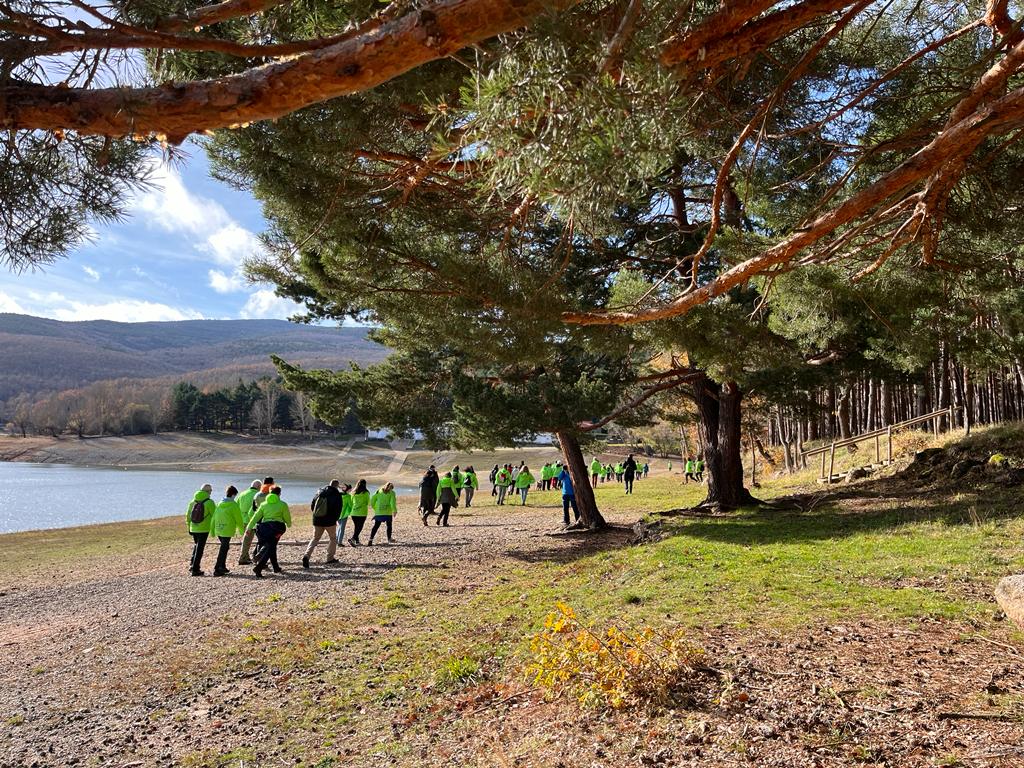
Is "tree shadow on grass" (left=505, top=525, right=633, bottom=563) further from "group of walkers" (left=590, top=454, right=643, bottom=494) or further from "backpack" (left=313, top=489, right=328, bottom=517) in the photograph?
"group of walkers" (left=590, top=454, right=643, bottom=494)

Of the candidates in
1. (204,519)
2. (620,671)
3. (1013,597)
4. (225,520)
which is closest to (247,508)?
(225,520)

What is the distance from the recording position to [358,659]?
247 inches

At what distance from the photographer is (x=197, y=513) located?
1144 cm

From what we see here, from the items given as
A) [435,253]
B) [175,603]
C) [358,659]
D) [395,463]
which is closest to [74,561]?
[175,603]

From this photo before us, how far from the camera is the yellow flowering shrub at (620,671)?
12.9 ft

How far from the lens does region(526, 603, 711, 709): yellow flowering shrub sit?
12.9ft

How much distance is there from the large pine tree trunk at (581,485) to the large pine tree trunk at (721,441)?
101 inches

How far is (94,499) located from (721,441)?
120 feet

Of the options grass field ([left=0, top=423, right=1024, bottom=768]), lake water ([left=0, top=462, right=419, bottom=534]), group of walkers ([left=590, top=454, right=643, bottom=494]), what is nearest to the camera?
grass field ([left=0, top=423, right=1024, bottom=768])

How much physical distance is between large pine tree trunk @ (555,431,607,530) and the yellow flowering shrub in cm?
1064

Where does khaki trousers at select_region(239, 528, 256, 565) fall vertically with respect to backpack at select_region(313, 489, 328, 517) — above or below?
below

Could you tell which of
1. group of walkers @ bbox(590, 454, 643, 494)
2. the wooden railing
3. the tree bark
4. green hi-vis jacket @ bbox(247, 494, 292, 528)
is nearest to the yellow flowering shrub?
the tree bark

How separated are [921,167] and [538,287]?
2.94m

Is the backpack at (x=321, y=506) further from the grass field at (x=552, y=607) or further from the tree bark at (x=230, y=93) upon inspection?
the tree bark at (x=230, y=93)
